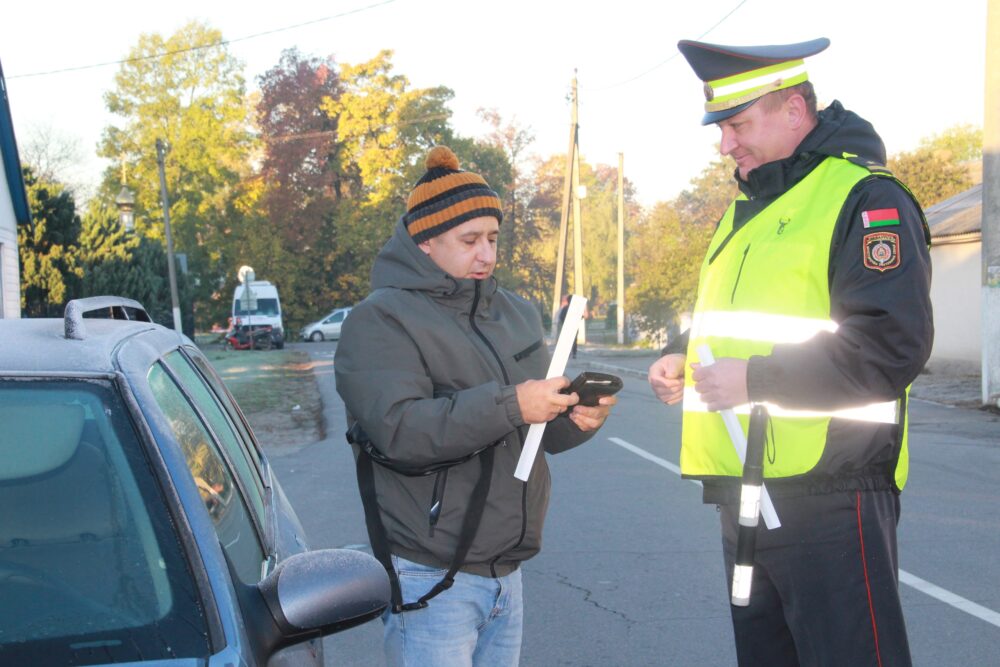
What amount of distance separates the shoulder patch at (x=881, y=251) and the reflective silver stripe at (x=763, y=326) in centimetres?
17

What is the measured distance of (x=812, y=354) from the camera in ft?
7.50

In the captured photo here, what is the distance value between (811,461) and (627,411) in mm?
12441

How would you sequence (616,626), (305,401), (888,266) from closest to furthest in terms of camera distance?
(888,266) < (616,626) < (305,401)

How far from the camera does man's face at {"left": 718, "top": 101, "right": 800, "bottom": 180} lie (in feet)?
8.46

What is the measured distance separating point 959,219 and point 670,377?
2033cm

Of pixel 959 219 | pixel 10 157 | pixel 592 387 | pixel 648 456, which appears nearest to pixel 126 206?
pixel 10 157

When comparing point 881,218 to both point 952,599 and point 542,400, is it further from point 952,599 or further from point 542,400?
point 952,599

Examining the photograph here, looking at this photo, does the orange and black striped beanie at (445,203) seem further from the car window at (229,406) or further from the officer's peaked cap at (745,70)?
the car window at (229,406)

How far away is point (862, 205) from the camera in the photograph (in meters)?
2.35

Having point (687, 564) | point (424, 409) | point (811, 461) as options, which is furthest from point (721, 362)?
point (687, 564)

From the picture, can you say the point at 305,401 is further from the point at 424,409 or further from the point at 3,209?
the point at 424,409

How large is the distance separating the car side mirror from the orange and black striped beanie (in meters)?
1.00

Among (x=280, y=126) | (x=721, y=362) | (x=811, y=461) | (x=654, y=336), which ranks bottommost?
(x=654, y=336)

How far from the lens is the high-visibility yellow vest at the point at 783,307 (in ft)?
7.83
